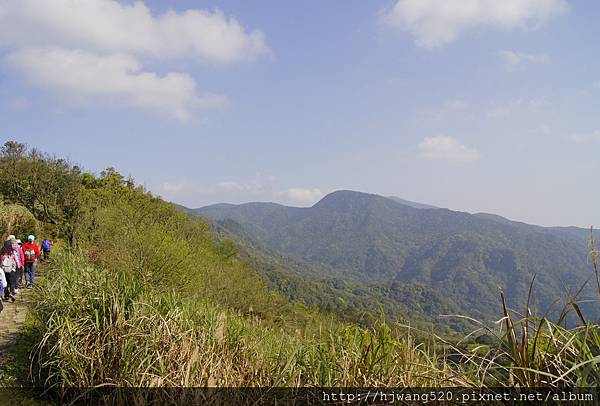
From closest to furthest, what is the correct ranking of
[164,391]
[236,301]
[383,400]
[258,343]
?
[383,400] → [164,391] → [258,343] → [236,301]

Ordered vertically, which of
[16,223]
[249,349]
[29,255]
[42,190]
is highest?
[42,190]

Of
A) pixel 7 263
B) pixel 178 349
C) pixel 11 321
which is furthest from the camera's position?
pixel 7 263

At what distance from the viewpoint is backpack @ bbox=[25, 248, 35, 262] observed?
1170cm

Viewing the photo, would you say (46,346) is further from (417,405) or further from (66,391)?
(417,405)

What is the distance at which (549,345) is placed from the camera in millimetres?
2211

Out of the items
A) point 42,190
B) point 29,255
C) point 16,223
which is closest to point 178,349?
point 29,255

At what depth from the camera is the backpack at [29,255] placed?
38.4 ft

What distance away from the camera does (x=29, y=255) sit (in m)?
11.7

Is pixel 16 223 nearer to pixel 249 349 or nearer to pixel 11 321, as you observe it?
pixel 11 321

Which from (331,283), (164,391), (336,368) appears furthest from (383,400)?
(331,283)

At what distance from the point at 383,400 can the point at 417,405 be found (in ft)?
1.03

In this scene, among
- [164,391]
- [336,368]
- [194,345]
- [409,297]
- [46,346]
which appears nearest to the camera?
[336,368]

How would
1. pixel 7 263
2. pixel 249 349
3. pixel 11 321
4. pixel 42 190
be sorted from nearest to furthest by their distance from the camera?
pixel 249 349, pixel 11 321, pixel 7 263, pixel 42 190

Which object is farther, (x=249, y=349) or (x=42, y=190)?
(x=42, y=190)
